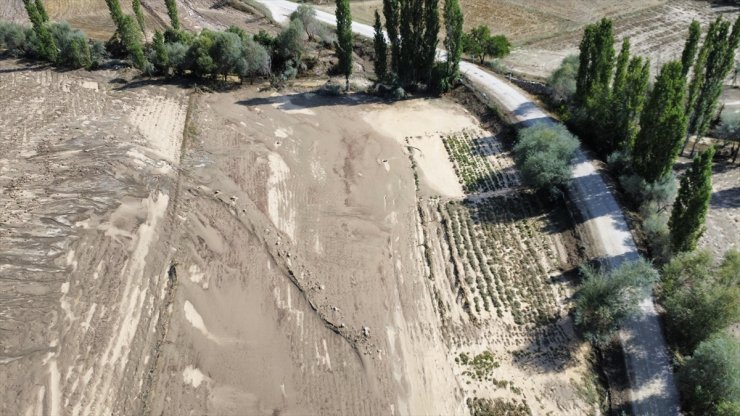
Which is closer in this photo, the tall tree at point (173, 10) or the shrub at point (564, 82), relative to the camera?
the shrub at point (564, 82)

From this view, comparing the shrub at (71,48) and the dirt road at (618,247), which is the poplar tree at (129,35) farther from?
the dirt road at (618,247)

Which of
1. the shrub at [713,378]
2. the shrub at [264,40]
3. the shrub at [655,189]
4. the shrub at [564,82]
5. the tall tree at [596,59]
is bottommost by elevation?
the shrub at [713,378]

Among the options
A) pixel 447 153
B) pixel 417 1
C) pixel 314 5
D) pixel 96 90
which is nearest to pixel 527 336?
pixel 447 153

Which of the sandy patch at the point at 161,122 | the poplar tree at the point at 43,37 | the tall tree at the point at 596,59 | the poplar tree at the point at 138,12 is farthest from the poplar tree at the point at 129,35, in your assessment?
the tall tree at the point at 596,59

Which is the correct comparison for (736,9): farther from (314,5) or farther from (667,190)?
(314,5)

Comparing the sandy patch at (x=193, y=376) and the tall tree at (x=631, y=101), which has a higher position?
the tall tree at (x=631, y=101)

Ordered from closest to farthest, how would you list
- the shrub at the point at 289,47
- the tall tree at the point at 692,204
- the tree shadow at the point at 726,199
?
the tall tree at the point at 692,204 < the tree shadow at the point at 726,199 < the shrub at the point at 289,47
